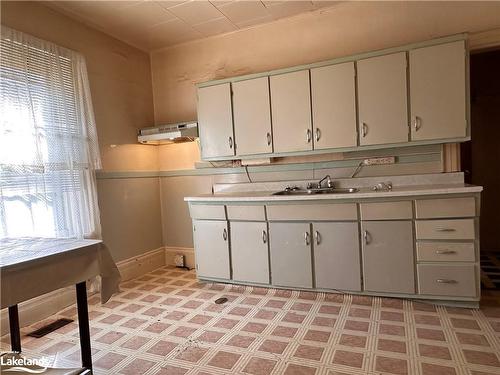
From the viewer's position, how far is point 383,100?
2.79 m

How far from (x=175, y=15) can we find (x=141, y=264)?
282 centimetres

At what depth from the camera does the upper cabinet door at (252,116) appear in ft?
10.6

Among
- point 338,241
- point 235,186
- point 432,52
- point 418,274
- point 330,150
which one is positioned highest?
point 432,52

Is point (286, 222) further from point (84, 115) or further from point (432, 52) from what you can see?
point (84, 115)

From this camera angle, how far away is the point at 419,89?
2.68 m

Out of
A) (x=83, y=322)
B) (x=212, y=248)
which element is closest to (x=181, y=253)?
(x=212, y=248)

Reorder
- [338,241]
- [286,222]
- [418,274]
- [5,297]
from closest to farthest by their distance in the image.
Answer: [5,297] < [418,274] < [338,241] < [286,222]

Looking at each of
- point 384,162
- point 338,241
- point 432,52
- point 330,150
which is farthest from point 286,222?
point 432,52

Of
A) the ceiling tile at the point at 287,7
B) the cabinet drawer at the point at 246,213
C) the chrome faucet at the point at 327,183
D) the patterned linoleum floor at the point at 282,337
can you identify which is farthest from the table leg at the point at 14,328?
the ceiling tile at the point at 287,7

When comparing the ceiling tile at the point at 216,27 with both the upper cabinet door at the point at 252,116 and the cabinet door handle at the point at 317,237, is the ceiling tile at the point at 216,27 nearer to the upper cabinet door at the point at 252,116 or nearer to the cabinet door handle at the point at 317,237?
the upper cabinet door at the point at 252,116

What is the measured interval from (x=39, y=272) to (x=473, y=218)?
282 centimetres

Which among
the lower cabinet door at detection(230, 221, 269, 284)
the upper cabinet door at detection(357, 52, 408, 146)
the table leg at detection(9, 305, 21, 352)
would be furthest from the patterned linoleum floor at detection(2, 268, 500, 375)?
the upper cabinet door at detection(357, 52, 408, 146)

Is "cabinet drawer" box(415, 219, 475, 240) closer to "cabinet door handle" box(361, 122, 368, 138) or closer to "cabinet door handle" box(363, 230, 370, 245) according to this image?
"cabinet door handle" box(363, 230, 370, 245)

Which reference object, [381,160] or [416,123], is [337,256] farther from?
[416,123]
